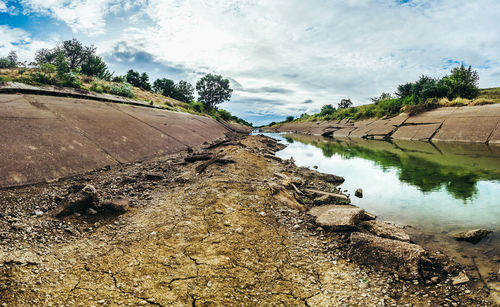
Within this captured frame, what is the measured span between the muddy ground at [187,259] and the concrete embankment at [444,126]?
15.1 meters

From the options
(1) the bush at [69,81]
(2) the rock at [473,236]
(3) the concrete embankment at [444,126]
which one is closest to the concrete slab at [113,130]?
(1) the bush at [69,81]

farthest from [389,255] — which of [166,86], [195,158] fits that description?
[166,86]

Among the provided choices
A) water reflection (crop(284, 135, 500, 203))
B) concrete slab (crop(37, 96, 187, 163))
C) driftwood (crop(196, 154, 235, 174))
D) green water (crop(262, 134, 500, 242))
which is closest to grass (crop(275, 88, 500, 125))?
water reflection (crop(284, 135, 500, 203))

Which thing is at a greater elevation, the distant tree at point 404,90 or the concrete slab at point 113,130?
the distant tree at point 404,90

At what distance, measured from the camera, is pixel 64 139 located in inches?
212

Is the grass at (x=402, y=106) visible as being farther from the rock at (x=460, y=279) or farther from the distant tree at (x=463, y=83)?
the rock at (x=460, y=279)

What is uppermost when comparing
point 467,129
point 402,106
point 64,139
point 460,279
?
point 402,106

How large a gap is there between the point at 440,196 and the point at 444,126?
13691 mm

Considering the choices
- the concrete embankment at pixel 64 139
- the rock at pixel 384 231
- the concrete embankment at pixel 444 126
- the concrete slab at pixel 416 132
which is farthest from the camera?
the concrete slab at pixel 416 132

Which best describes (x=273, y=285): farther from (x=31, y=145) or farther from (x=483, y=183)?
(x=483, y=183)

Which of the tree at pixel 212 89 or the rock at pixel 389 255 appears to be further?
the tree at pixel 212 89

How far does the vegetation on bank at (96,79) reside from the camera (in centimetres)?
1055

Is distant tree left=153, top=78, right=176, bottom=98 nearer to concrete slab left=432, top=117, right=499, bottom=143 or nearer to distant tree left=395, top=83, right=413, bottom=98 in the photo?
distant tree left=395, top=83, right=413, bottom=98

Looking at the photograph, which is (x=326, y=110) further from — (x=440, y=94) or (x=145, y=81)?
(x=145, y=81)
